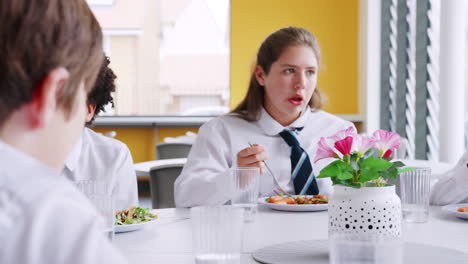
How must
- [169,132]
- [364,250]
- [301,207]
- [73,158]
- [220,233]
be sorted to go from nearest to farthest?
[364,250]
[220,233]
[301,207]
[73,158]
[169,132]

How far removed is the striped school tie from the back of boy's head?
153 cm

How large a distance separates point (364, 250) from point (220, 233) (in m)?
0.27

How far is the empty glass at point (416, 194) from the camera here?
154 centimetres

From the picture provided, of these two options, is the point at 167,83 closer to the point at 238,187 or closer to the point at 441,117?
the point at 441,117

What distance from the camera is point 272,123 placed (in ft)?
7.50

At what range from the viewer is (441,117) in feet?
14.7

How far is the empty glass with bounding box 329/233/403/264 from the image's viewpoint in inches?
30.7

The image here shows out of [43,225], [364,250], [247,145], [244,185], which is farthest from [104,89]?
[43,225]

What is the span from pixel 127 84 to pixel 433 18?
3.72 m

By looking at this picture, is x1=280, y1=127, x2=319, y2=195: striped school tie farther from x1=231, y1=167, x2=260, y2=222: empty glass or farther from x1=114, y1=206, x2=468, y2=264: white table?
x1=231, y1=167, x2=260, y2=222: empty glass

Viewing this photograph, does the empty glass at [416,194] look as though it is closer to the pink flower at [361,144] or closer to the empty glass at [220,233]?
the pink flower at [361,144]

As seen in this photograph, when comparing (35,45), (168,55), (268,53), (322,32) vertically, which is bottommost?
(35,45)

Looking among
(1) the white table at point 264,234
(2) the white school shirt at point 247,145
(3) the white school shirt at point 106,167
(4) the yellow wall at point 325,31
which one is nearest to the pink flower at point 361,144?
(1) the white table at point 264,234

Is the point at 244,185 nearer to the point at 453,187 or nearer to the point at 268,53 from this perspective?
the point at 453,187
